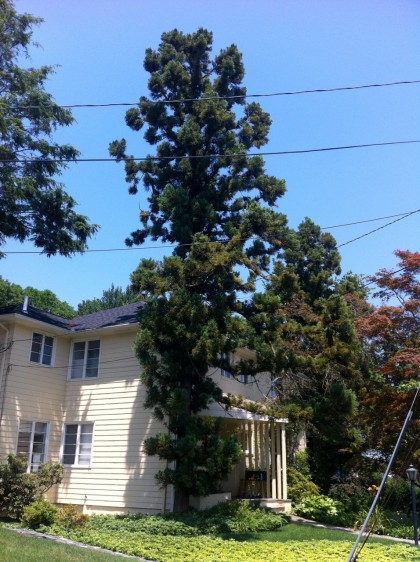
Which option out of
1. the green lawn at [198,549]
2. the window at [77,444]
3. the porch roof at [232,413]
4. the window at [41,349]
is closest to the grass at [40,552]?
the green lawn at [198,549]

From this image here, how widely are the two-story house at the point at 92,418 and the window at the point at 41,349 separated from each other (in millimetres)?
34

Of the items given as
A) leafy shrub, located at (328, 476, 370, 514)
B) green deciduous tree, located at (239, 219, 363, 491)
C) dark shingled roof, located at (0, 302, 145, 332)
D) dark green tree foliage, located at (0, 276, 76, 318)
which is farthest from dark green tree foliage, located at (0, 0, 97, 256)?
dark green tree foliage, located at (0, 276, 76, 318)

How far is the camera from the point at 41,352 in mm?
18172

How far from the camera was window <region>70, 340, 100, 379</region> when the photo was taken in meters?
18.4

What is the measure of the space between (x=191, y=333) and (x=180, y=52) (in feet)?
33.8

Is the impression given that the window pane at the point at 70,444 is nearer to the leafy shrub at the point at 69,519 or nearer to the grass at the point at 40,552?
the leafy shrub at the point at 69,519

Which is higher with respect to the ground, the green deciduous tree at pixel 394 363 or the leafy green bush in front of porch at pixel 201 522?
the green deciduous tree at pixel 394 363

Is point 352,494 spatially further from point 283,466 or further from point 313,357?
point 313,357

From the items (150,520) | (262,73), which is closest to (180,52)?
(262,73)

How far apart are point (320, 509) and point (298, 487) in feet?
6.46

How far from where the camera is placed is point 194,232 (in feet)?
55.1

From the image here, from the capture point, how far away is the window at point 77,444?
1762 centimetres

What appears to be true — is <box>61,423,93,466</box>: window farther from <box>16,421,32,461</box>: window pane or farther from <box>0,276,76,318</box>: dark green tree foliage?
<box>0,276,76,318</box>: dark green tree foliage

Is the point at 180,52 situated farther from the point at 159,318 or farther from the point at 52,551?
the point at 52,551
